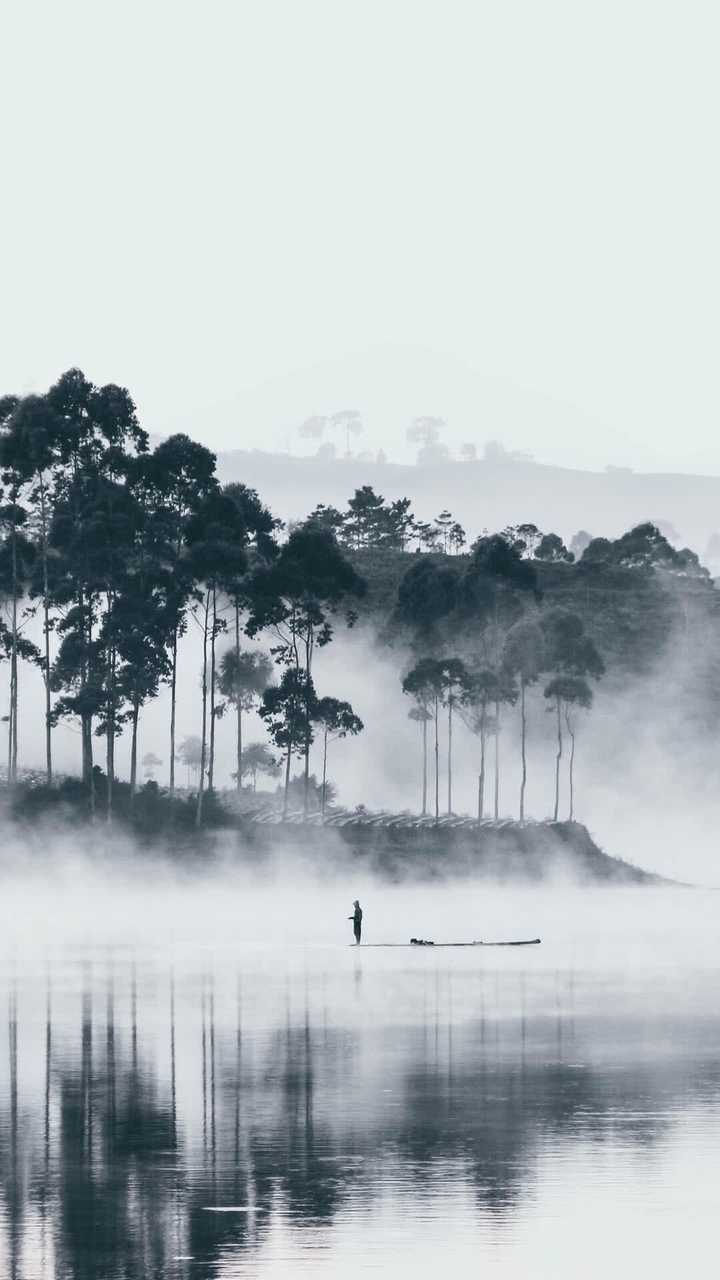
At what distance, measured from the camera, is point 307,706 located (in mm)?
125875

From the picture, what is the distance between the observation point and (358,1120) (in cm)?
2909

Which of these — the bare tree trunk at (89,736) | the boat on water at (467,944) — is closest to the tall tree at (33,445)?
the bare tree trunk at (89,736)

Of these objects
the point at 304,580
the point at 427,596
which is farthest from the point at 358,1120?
the point at 427,596

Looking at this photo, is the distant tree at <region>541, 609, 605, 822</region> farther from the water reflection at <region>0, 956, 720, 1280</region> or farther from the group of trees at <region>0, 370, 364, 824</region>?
the water reflection at <region>0, 956, 720, 1280</region>

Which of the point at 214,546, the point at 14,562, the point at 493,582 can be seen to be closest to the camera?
the point at 14,562

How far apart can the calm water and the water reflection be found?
0.06 meters

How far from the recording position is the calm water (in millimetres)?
20828

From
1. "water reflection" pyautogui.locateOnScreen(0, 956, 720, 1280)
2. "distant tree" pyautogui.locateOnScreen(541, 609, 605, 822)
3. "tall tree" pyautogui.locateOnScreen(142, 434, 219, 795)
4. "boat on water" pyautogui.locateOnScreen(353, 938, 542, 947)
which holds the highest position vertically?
"tall tree" pyautogui.locateOnScreen(142, 434, 219, 795)

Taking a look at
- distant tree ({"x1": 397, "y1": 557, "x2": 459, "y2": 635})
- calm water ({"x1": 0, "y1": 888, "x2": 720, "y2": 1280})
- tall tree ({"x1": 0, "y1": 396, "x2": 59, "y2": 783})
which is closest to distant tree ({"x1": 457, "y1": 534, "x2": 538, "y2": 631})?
distant tree ({"x1": 397, "y1": 557, "x2": 459, "y2": 635})

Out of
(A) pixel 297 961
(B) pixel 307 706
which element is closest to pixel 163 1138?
(A) pixel 297 961

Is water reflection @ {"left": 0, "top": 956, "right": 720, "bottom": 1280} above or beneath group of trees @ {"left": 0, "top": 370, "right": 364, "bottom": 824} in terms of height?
beneath

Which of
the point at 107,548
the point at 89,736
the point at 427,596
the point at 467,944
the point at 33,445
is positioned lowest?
the point at 467,944

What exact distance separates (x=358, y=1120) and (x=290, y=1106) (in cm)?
154

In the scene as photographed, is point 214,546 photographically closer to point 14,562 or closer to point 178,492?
point 178,492
